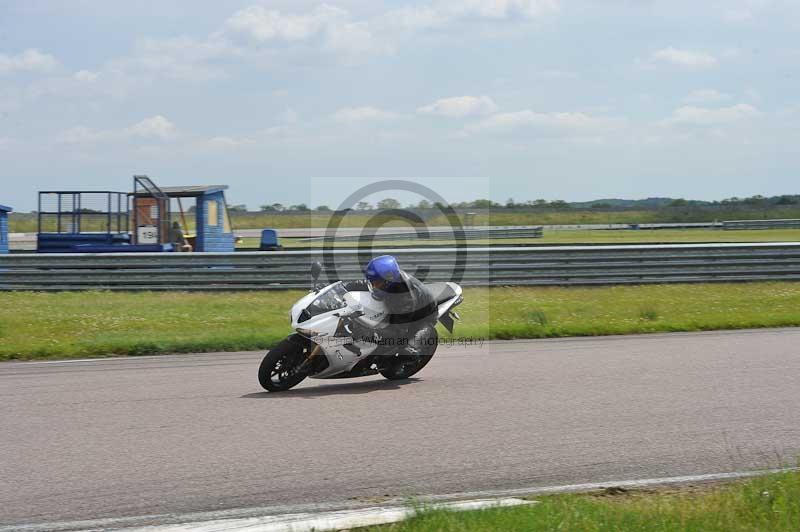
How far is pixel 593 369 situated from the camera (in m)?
10.9

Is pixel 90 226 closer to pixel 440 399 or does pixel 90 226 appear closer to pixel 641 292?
pixel 641 292

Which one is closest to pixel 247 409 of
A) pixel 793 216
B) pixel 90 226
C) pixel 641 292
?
pixel 641 292

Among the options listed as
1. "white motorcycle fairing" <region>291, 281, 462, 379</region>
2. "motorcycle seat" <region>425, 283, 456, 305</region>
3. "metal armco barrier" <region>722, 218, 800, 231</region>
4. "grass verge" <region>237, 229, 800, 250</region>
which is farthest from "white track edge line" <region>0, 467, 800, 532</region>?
"metal armco barrier" <region>722, 218, 800, 231</region>

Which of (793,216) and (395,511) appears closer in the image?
(395,511)

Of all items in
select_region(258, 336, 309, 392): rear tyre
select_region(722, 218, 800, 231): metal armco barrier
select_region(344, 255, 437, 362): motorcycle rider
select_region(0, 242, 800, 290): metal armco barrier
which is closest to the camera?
select_region(258, 336, 309, 392): rear tyre

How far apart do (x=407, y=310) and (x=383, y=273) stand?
61cm

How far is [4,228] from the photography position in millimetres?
30188

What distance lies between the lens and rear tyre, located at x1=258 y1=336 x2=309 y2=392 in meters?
9.39


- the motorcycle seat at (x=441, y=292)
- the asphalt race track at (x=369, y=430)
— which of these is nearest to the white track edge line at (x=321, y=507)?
the asphalt race track at (x=369, y=430)

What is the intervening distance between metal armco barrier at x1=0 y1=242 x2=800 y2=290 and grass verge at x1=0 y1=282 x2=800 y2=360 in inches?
12.5

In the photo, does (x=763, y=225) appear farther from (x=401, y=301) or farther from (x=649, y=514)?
(x=649, y=514)

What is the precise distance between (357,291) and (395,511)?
174 inches

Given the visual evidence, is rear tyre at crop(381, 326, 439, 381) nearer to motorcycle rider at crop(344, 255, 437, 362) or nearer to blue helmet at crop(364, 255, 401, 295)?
motorcycle rider at crop(344, 255, 437, 362)

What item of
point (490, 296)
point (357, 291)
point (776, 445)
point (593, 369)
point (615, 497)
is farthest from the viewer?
point (490, 296)
